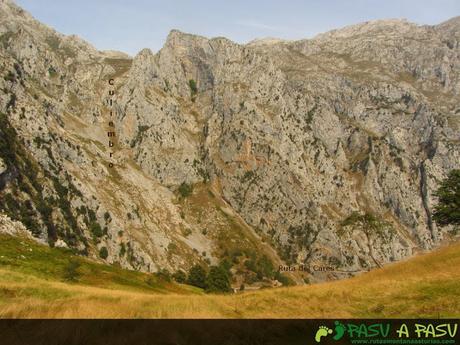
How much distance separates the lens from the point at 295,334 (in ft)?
52.0

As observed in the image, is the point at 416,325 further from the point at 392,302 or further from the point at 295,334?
the point at 392,302

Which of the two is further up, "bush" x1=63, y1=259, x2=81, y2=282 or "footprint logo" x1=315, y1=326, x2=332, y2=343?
"bush" x1=63, y1=259, x2=81, y2=282

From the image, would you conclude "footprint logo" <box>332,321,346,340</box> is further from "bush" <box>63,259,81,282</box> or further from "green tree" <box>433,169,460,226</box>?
"green tree" <box>433,169,460,226</box>

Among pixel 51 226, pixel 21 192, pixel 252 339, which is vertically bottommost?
pixel 252 339

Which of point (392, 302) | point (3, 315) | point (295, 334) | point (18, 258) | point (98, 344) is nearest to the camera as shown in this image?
point (98, 344)

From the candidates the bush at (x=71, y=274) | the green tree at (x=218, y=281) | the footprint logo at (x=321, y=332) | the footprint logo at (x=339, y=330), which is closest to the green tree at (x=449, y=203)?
the bush at (x=71, y=274)

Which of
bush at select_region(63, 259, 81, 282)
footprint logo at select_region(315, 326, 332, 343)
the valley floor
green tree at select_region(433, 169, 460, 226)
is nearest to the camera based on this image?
footprint logo at select_region(315, 326, 332, 343)

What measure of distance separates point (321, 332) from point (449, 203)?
90.8 meters

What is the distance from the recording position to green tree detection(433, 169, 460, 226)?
91938mm

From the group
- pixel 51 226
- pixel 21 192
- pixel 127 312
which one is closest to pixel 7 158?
pixel 21 192

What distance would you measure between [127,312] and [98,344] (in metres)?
5.60

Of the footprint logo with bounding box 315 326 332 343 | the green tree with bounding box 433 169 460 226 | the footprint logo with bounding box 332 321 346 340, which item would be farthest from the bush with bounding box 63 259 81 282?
the green tree with bounding box 433 169 460 226

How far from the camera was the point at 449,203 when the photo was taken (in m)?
95.0

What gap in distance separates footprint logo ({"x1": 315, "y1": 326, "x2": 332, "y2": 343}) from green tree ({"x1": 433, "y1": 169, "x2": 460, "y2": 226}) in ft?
281
